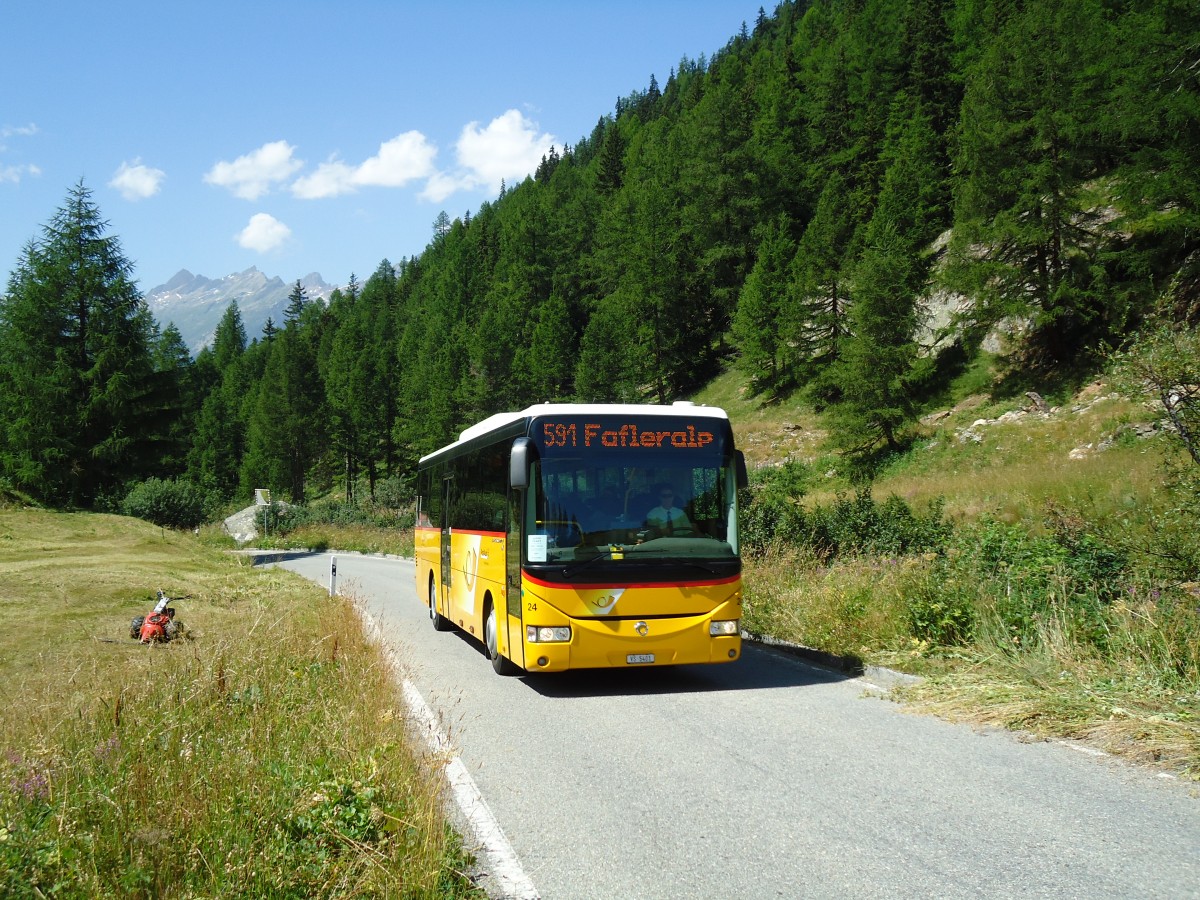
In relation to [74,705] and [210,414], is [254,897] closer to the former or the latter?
[74,705]

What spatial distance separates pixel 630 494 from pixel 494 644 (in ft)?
10.00

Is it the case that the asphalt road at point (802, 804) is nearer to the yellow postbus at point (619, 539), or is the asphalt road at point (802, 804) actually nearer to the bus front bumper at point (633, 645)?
the bus front bumper at point (633, 645)

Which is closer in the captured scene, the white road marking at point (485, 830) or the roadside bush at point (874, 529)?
the white road marking at point (485, 830)

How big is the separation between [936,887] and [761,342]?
5163 centimetres

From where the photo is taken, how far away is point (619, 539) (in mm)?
9258

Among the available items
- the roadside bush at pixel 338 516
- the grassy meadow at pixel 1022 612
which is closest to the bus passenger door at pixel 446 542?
the grassy meadow at pixel 1022 612

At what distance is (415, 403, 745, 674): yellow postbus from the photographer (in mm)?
9039

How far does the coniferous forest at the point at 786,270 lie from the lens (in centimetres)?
3531

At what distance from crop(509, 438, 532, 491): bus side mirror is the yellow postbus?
0.04 feet

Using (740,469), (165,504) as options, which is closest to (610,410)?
(740,469)

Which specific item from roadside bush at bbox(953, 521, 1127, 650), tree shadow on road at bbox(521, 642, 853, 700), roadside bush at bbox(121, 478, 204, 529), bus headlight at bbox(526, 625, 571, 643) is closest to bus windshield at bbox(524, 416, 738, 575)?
bus headlight at bbox(526, 625, 571, 643)

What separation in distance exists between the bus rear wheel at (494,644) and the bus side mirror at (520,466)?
99.6 inches

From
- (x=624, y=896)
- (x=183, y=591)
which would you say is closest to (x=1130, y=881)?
(x=624, y=896)

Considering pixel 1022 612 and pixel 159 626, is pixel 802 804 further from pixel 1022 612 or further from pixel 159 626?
pixel 159 626
